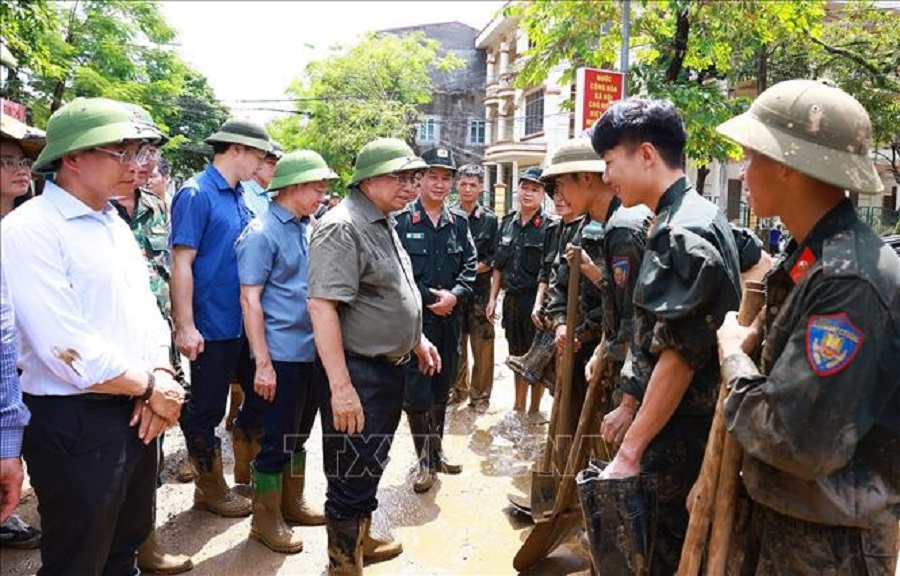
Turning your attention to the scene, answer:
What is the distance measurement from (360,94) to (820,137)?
27.4 meters

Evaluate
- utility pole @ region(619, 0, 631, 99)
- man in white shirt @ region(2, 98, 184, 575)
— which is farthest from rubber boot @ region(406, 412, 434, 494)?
utility pole @ region(619, 0, 631, 99)

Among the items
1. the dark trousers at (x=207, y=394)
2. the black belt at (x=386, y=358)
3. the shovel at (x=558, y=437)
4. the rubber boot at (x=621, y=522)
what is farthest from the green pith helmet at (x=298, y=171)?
the rubber boot at (x=621, y=522)

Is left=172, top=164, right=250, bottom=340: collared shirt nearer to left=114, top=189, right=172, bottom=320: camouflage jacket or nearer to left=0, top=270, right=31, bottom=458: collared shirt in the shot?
left=114, top=189, right=172, bottom=320: camouflage jacket

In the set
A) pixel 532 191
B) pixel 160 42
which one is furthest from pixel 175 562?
pixel 160 42

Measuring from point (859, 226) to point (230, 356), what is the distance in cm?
320

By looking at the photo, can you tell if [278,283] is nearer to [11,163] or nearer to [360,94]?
[11,163]

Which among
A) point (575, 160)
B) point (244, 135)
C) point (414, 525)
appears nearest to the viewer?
point (575, 160)

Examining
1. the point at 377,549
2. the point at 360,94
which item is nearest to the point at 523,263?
the point at 377,549

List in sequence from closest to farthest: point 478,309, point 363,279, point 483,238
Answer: point 363,279
point 478,309
point 483,238

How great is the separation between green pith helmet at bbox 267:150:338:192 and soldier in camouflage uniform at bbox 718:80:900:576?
2338mm

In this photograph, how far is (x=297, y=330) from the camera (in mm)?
3629

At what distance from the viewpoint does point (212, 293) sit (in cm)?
375

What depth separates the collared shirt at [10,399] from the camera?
1.76 metres

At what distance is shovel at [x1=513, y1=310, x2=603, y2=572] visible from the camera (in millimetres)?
3244
